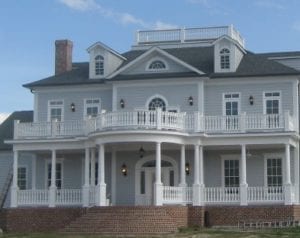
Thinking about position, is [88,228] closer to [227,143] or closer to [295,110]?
[227,143]

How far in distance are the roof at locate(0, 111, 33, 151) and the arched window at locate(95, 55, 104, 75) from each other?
7.64 metres

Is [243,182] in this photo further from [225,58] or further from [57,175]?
[57,175]

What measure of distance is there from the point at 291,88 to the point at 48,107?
1186cm

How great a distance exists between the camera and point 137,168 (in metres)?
35.8

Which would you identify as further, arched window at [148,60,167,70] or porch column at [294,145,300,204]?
arched window at [148,60,167,70]

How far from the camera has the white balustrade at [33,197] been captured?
34.5 meters

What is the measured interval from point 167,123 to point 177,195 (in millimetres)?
3100

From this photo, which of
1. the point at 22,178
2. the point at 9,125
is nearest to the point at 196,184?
the point at 22,178

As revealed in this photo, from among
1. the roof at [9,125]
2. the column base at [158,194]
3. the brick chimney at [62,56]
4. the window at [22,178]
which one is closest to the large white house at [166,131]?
the column base at [158,194]

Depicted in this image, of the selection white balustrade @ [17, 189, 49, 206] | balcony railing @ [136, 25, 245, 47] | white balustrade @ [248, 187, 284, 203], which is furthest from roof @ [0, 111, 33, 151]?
white balustrade @ [248, 187, 284, 203]

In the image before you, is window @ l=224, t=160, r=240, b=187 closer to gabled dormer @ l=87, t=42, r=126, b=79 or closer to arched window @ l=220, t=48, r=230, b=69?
arched window @ l=220, t=48, r=230, b=69

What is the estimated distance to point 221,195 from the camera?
108ft

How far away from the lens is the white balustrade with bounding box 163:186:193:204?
31.7 metres

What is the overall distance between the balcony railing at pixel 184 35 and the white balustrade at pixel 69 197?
974cm
